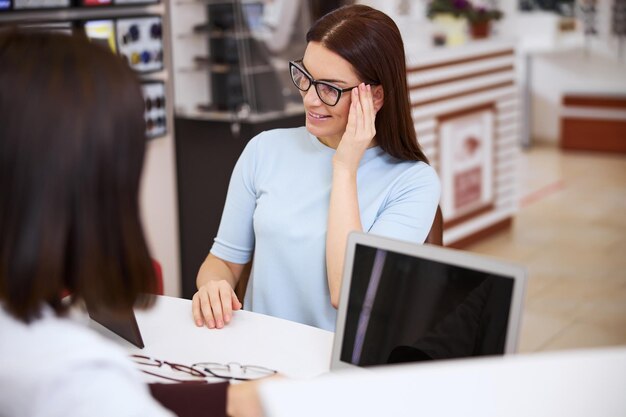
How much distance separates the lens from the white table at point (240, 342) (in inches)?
64.4

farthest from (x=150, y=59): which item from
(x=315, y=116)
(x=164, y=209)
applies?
(x=315, y=116)


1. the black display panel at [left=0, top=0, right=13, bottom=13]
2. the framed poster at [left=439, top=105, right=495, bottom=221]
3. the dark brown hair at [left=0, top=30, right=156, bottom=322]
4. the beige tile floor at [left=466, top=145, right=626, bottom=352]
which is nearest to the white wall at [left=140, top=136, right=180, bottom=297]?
the black display panel at [left=0, top=0, right=13, bottom=13]

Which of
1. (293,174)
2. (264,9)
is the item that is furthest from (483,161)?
(293,174)

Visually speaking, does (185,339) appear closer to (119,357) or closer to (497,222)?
(119,357)

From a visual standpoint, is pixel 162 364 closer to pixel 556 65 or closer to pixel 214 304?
pixel 214 304

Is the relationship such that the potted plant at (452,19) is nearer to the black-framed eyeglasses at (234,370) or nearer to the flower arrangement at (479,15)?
the flower arrangement at (479,15)

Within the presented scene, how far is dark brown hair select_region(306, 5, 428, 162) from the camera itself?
1.88 meters

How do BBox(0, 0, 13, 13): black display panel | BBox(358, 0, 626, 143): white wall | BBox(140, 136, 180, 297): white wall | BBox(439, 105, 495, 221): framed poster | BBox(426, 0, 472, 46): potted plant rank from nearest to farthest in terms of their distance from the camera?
BBox(0, 0, 13, 13): black display panel
BBox(140, 136, 180, 297): white wall
BBox(439, 105, 495, 221): framed poster
BBox(426, 0, 472, 46): potted plant
BBox(358, 0, 626, 143): white wall

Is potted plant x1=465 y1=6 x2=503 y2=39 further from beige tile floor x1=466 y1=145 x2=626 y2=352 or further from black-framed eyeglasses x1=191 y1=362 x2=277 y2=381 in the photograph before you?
black-framed eyeglasses x1=191 y1=362 x2=277 y2=381

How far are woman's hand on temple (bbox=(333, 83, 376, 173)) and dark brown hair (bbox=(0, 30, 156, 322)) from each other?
35.9 inches

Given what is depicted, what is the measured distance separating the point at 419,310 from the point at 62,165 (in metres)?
0.65

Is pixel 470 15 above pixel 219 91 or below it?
above

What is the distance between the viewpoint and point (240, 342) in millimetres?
1728

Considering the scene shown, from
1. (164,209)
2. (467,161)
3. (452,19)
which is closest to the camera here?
(164,209)
